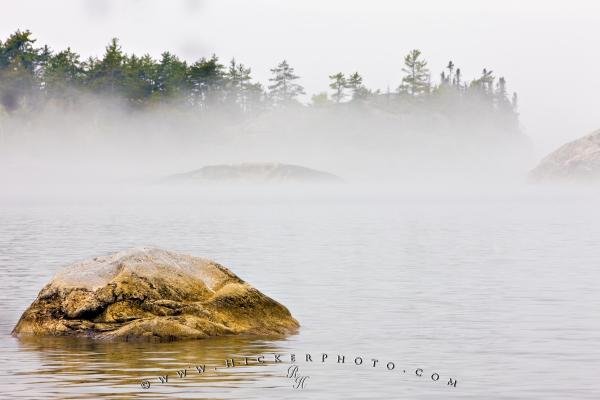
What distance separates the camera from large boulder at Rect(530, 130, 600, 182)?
150500mm

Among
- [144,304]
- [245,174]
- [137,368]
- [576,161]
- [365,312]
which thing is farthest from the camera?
[245,174]

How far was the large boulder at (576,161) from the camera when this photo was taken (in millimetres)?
150500

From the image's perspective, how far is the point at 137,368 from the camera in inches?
744

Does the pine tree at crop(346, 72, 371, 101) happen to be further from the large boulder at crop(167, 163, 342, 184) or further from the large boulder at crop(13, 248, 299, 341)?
the large boulder at crop(13, 248, 299, 341)

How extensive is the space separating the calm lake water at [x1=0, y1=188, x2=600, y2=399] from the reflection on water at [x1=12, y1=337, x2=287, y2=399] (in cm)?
4

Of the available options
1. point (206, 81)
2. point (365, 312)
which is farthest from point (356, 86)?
point (365, 312)

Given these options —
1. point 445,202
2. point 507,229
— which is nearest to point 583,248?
point 507,229

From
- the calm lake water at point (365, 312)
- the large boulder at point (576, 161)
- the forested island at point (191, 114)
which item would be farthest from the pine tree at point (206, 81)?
the calm lake water at point (365, 312)

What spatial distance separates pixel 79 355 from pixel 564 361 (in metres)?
9.36

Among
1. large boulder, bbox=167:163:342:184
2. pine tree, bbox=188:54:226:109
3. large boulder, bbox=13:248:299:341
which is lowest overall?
large boulder, bbox=13:248:299:341

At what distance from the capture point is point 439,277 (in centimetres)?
3709

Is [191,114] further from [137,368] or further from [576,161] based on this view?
[137,368]

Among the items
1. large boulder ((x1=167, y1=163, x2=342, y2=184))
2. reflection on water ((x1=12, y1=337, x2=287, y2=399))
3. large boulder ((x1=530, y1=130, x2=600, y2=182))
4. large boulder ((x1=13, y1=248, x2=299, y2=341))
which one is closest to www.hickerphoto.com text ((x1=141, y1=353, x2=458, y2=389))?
reflection on water ((x1=12, y1=337, x2=287, y2=399))

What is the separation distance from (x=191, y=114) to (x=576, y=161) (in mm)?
66970
